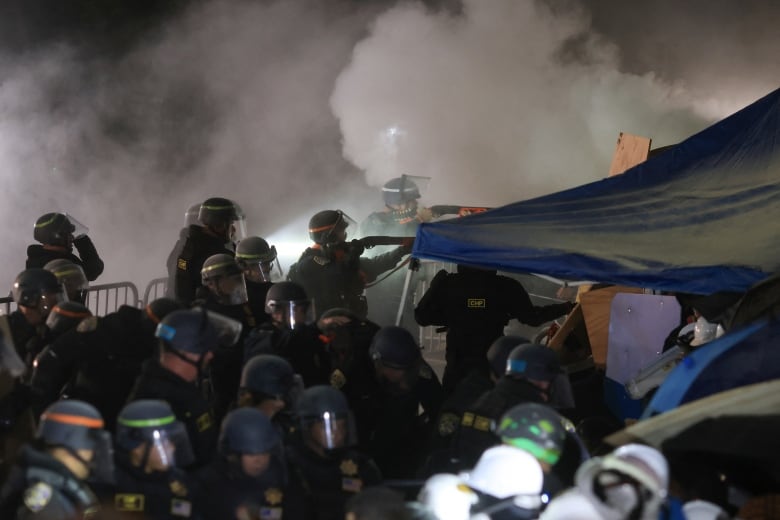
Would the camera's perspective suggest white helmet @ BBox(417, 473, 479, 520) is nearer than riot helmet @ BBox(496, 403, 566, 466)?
Yes

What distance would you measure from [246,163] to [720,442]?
18415mm

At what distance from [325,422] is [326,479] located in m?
0.25

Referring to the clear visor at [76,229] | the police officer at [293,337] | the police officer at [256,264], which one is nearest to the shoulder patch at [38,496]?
the police officer at [293,337]

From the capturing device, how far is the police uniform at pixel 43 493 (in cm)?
343

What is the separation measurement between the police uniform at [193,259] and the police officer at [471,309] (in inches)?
59.1

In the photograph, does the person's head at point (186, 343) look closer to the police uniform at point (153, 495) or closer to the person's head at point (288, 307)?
the police uniform at point (153, 495)

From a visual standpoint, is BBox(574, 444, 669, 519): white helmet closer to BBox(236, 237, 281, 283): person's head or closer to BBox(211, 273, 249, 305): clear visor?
BBox(211, 273, 249, 305): clear visor

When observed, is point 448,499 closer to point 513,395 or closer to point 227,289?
point 513,395

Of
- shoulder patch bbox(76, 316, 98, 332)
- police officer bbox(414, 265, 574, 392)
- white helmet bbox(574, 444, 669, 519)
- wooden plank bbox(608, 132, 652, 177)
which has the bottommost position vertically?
white helmet bbox(574, 444, 669, 519)

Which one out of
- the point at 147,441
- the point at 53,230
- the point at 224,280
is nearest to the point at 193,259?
the point at 224,280

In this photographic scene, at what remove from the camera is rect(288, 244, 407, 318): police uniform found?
23.9 feet

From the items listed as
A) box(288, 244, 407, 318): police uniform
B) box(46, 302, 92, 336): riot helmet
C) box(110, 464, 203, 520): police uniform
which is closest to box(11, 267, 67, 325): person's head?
box(46, 302, 92, 336): riot helmet

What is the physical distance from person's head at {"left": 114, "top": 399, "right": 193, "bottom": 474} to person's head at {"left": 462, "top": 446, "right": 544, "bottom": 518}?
47.1 inches

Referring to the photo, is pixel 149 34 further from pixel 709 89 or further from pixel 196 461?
pixel 196 461
